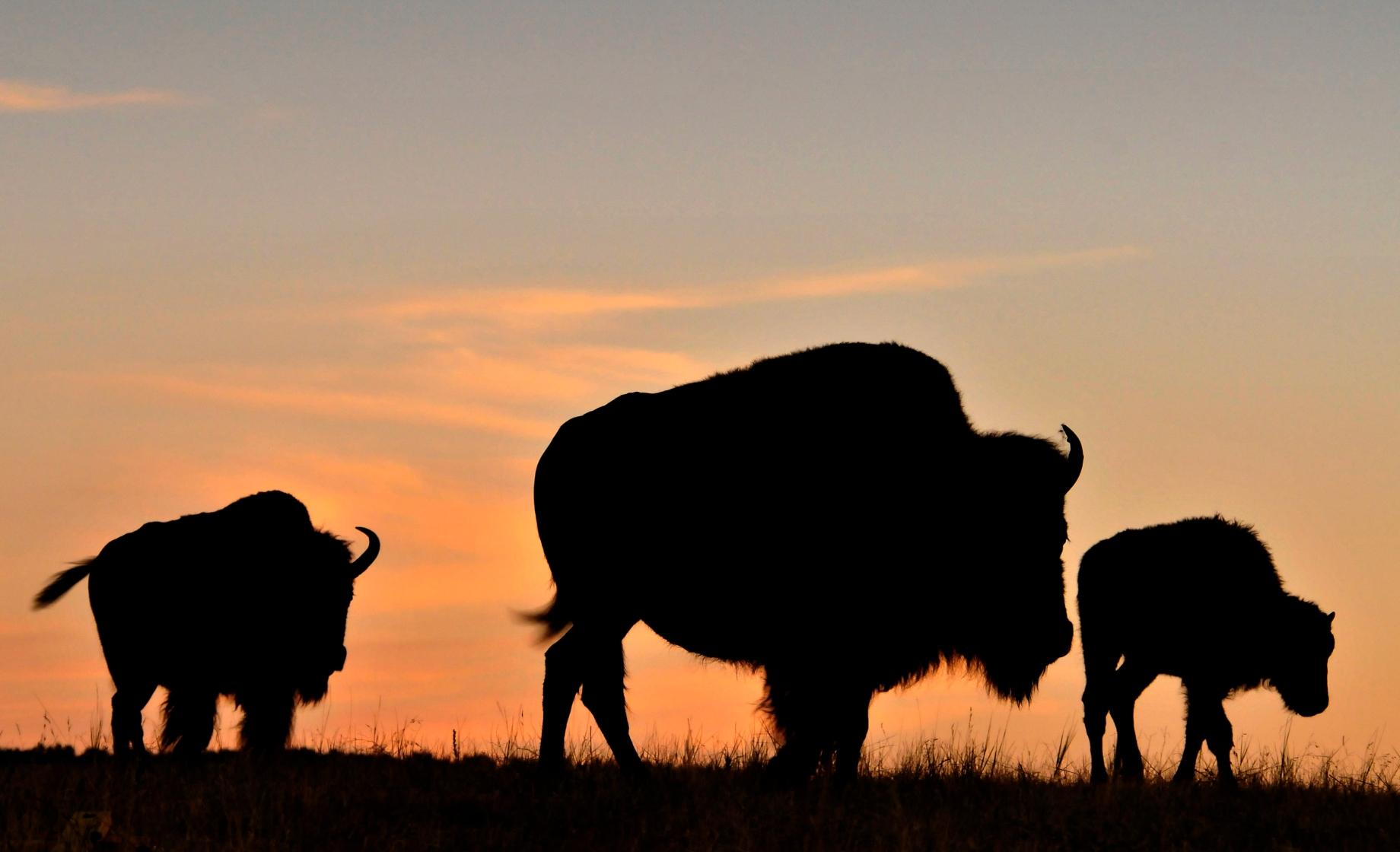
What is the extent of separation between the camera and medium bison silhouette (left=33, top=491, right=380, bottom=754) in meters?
12.4

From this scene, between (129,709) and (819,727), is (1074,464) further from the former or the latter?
(129,709)

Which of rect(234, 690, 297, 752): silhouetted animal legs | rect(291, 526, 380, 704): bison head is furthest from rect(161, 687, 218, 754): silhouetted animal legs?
rect(291, 526, 380, 704): bison head

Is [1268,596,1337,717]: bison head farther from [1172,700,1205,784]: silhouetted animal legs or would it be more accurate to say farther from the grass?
the grass

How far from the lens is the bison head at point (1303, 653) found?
13.8 m

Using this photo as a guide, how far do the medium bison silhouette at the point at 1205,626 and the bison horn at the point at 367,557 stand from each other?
6240 millimetres

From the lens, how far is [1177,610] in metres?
13.8

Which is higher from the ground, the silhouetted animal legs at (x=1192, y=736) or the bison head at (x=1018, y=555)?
the bison head at (x=1018, y=555)

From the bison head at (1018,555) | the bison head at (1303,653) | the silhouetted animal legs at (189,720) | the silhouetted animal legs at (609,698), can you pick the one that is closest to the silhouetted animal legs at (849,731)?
the bison head at (1018,555)

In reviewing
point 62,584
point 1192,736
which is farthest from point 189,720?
point 1192,736

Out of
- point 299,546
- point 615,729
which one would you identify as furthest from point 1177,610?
point 299,546

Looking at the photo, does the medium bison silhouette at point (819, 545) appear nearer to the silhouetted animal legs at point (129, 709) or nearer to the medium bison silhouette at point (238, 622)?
the medium bison silhouette at point (238, 622)

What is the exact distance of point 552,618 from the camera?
415 inches

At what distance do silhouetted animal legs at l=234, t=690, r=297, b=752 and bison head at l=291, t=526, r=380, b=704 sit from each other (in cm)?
13

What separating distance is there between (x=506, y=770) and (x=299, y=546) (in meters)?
3.56
